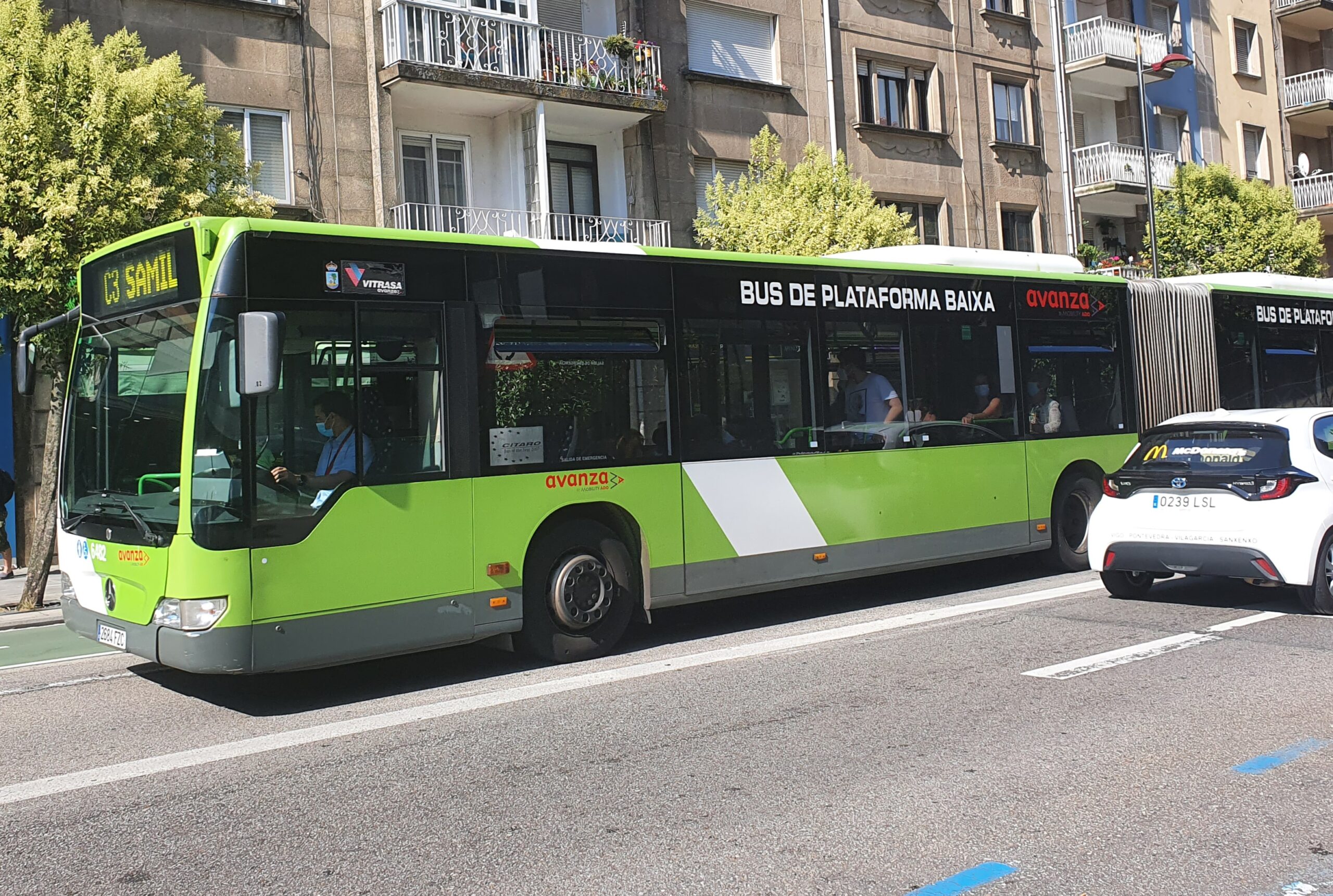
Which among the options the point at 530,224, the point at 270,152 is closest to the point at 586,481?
the point at 270,152

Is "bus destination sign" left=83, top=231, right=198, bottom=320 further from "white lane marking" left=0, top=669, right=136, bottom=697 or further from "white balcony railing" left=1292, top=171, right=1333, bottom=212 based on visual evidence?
"white balcony railing" left=1292, top=171, right=1333, bottom=212

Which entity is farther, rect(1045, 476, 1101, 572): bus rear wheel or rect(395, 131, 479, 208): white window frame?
rect(395, 131, 479, 208): white window frame

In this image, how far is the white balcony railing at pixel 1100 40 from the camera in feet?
93.3

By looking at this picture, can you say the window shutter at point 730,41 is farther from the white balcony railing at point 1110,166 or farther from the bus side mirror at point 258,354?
the bus side mirror at point 258,354

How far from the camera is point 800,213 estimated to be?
63.6ft

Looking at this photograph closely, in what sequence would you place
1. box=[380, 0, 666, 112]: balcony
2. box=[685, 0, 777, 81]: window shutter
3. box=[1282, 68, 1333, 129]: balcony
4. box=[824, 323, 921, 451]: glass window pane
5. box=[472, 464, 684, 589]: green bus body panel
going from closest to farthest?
box=[472, 464, 684, 589]: green bus body panel < box=[824, 323, 921, 451]: glass window pane < box=[380, 0, 666, 112]: balcony < box=[685, 0, 777, 81]: window shutter < box=[1282, 68, 1333, 129]: balcony

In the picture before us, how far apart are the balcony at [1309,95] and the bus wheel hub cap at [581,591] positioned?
3378 centimetres

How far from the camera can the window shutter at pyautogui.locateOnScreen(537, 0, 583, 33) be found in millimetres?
20469

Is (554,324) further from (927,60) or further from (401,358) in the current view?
(927,60)

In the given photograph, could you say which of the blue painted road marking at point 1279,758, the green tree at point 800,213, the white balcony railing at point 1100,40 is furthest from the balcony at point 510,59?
the blue painted road marking at point 1279,758

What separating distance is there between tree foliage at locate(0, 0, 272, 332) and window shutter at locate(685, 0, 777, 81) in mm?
11915

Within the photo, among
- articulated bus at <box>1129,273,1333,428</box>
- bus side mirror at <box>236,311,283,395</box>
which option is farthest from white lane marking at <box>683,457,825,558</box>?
articulated bus at <box>1129,273,1333,428</box>

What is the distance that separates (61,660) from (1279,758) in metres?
8.46

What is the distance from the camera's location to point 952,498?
10.6 m
